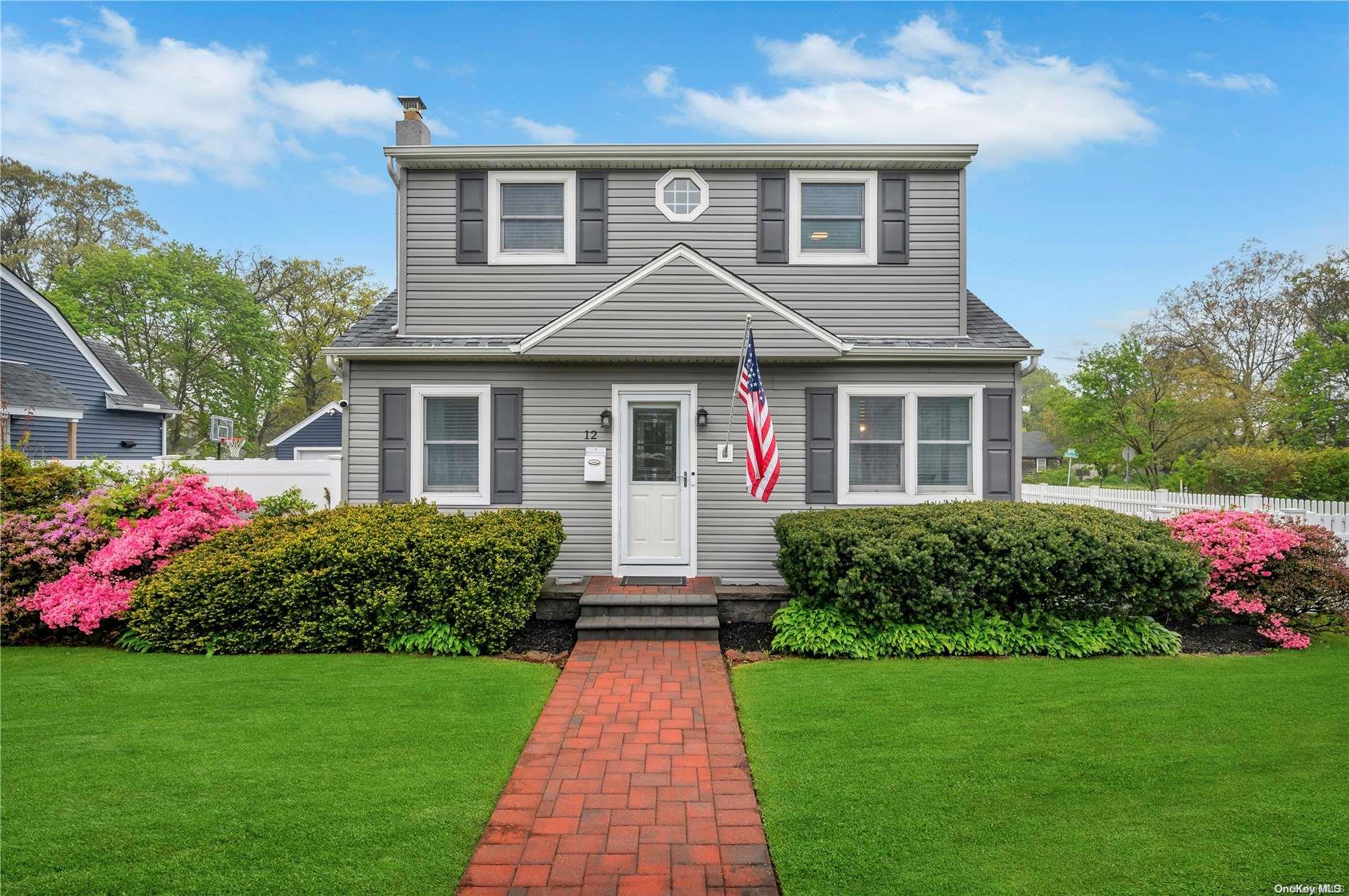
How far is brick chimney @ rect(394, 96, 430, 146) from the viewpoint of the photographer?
877 cm

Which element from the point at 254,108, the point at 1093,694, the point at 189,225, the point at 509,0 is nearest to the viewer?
the point at 1093,694

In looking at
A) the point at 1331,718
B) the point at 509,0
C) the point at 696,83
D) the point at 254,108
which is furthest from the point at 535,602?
the point at 254,108

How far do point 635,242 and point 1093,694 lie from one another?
6.90m

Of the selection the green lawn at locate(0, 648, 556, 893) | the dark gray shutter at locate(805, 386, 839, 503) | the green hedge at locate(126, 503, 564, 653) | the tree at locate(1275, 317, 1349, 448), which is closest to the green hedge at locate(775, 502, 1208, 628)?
the dark gray shutter at locate(805, 386, 839, 503)

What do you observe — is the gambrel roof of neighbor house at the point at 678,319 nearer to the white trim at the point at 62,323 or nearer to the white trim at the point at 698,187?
the white trim at the point at 698,187

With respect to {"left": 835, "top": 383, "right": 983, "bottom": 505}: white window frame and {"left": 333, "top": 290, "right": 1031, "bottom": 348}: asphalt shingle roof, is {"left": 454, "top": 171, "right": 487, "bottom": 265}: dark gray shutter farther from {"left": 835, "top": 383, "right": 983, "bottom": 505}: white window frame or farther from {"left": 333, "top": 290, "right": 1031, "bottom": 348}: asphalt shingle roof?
{"left": 835, "top": 383, "right": 983, "bottom": 505}: white window frame

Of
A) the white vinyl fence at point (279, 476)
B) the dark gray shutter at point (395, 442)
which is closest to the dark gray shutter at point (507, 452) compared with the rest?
the dark gray shutter at point (395, 442)

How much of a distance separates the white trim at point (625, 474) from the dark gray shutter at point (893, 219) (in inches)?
123

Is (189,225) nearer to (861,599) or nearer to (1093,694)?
(861,599)

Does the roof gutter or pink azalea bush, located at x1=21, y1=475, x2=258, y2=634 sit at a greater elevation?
the roof gutter

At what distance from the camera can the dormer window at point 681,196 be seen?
336 inches

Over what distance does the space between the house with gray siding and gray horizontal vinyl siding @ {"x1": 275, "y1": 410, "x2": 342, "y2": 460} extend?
15.3 m

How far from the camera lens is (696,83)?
13062 millimetres

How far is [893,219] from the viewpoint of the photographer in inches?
332
